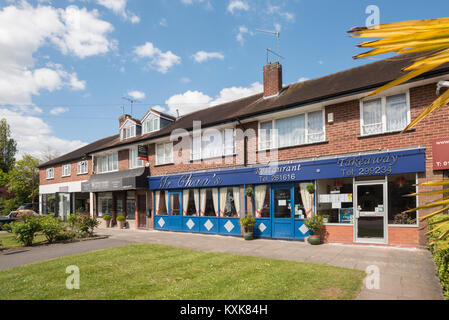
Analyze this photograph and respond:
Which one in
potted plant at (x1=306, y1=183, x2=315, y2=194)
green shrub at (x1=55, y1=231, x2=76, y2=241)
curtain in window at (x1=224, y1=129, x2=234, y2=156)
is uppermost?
curtain in window at (x1=224, y1=129, x2=234, y2=156)

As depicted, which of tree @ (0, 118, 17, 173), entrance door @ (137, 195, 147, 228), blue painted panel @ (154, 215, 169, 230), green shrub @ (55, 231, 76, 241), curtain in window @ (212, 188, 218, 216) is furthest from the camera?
tree @ (0, 118, 17, 173)

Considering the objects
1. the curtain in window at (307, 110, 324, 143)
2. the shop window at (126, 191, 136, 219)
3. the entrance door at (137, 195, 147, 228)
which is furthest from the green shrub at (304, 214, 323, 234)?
the shop window at (126, 191, 136, 219)

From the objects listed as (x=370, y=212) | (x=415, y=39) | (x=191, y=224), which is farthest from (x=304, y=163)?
(x=415, y=39)

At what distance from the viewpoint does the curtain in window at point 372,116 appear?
1056 cm

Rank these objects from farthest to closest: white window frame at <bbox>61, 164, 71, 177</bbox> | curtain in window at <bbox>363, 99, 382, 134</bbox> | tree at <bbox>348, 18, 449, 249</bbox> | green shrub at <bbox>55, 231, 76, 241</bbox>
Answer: white window frame at <bbox>61, 164, 71, 177</bbox> < green shrub at <bbox>55, 231, 76, 241</bbox> < curtain in window at <bbox>363, 99, 382, 134</bbox> < tree at <bbox>348, 18, 449, 249</bbox>

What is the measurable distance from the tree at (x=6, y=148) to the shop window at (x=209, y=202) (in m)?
49.7

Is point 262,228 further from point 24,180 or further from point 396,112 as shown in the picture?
point 24,180

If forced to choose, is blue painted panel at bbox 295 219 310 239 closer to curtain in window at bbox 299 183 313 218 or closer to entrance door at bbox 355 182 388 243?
curtain in window at bbox 299 183 313 218

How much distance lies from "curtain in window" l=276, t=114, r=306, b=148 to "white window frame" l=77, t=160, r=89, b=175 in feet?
63.2

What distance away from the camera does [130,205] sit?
66.0ft

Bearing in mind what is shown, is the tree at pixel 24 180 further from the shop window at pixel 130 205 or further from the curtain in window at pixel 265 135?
the curtain in window at pixel 265 135

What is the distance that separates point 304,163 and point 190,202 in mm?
7238

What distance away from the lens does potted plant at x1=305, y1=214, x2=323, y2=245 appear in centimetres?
1103
